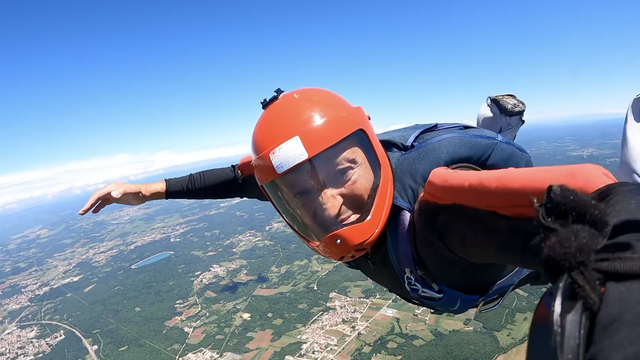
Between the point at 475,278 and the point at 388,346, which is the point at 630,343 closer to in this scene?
the point at 475,278

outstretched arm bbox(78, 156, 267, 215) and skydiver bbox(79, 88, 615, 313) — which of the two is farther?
outstretched arm bbox(78, 156, 267, 215)

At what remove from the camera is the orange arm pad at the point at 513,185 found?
2.91 ft

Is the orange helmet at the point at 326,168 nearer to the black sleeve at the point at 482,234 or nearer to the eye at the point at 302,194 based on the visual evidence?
the eye at the point at 302,194

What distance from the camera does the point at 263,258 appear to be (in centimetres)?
4222

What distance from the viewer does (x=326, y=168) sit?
184 centimetres

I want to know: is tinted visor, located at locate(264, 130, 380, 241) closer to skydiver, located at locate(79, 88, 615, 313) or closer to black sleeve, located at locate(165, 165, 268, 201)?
skydiver, located at locate(79, 88, 615, 313)

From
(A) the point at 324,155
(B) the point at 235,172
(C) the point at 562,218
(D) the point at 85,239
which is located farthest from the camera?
(D) the point at 85,239

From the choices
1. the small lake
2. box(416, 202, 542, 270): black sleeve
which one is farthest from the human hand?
the small lake

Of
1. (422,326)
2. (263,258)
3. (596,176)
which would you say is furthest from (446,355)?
(263,258)

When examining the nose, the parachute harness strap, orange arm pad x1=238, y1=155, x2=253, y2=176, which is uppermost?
orange arm pad x1=238, y1=155, x2=253, y2=176

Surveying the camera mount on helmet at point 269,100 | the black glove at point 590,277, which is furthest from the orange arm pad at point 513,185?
the camera mount on helmet at point 269,100

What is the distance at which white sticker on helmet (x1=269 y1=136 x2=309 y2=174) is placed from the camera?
181cm

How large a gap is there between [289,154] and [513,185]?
116 centimetres

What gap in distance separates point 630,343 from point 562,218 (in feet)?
0.85
